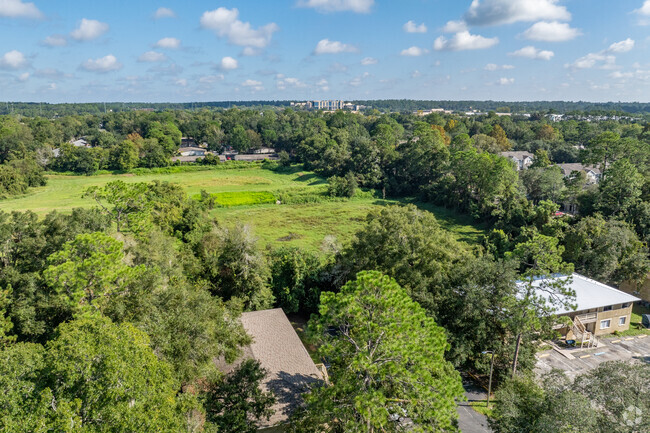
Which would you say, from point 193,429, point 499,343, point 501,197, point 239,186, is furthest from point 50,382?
point 239,186

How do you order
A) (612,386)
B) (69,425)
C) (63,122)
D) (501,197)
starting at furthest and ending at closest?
1. (63,122)
2. (501,197)
3. (612,386)
4. (69,425)

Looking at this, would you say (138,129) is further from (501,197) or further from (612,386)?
(612,386)

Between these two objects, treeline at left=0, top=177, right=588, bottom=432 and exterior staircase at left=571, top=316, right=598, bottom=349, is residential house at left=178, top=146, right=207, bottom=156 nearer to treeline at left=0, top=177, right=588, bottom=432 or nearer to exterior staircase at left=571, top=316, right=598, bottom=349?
treeline at left=0, top=177, right=588, bottom=432

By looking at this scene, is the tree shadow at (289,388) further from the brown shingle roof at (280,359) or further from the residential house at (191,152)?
the residential house at (191,152)

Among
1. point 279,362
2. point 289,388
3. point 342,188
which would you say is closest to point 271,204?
point 342,188

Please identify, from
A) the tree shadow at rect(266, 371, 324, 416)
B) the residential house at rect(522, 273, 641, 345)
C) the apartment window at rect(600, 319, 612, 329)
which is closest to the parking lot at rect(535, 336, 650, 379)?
the residential house at rect(522, 273, 641, 345)

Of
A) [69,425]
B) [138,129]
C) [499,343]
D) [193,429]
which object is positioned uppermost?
[138,129]
